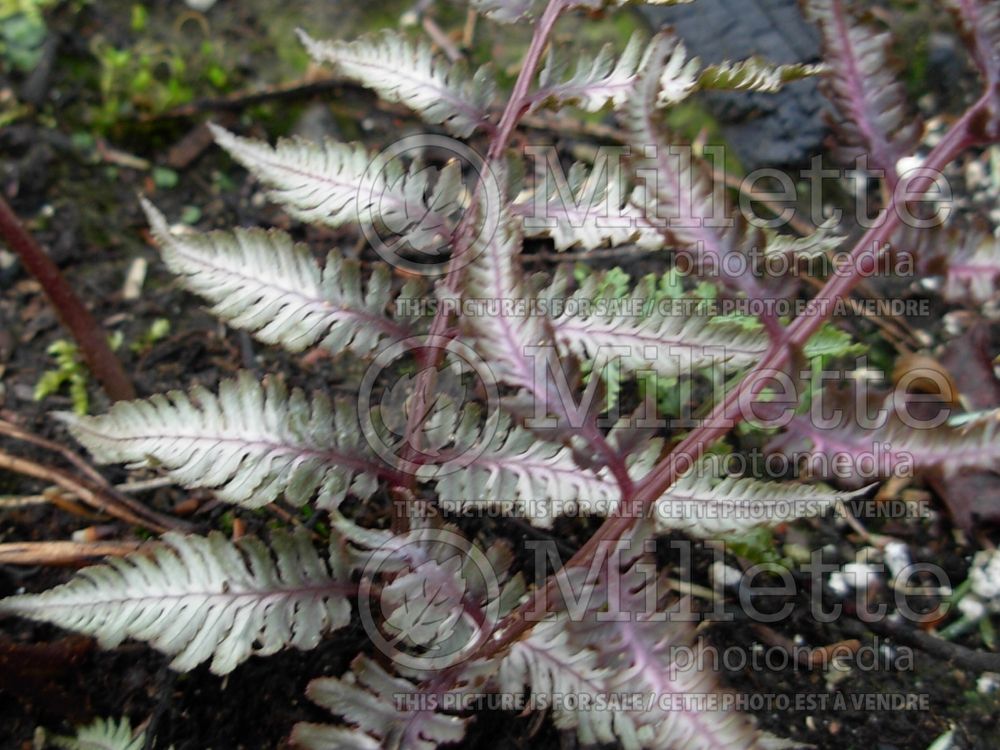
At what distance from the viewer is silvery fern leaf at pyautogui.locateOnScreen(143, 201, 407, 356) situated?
1.49 metres

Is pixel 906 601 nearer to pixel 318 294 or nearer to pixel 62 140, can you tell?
pixel 318 294

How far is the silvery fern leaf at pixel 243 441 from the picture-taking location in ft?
4.55

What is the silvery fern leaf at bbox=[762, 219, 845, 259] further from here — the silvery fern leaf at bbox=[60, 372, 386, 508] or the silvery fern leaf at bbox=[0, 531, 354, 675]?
the silvery fern leaf at bbox=[0, 531, 354, 675]

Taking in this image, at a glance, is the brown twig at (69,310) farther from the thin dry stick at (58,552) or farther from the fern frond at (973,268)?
the fern frond at (973,268)

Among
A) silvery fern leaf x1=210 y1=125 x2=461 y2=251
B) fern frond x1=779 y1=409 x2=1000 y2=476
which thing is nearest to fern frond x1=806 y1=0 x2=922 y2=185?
fern frond x1=779 y1=409 x2=1000 y2=476

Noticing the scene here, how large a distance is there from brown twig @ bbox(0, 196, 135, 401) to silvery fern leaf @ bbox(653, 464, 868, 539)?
1160mm

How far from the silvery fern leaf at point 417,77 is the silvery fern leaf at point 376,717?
1.01 m

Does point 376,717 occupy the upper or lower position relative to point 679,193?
lower

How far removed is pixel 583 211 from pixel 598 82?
25 cm

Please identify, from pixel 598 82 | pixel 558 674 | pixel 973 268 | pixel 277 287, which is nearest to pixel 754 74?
pixel 598 82

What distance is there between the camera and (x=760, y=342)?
56.2 inches

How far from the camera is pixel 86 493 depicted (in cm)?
177

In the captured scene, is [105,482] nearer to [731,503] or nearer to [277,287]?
[277,287]

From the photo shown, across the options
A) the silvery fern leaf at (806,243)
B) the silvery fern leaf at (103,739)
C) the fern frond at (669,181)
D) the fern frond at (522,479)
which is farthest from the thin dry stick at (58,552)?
the silvery fern leaf at (806,243)
